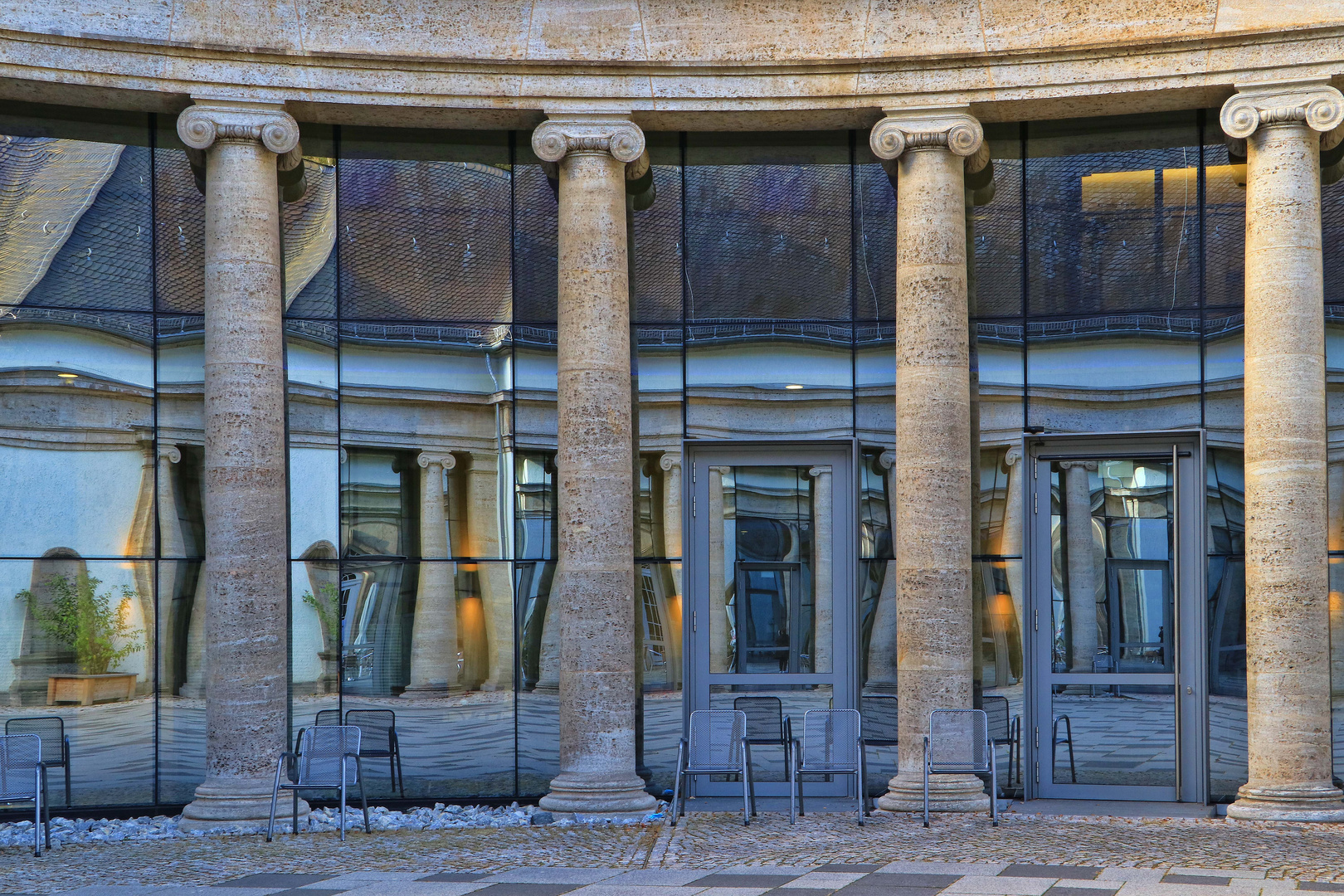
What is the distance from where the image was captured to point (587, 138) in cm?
1386

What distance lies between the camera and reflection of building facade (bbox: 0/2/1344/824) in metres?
13.3

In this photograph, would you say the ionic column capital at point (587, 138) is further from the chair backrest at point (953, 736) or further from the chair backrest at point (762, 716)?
the chair backrest at point (953, 736)

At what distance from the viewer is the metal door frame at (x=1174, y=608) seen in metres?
14.1

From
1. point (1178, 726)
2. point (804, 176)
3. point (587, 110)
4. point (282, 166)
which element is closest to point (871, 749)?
point (1178, 726)

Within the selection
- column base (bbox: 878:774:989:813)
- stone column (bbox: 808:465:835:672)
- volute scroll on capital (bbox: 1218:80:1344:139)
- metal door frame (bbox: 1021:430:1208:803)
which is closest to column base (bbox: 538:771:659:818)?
column base (bbox: 878:774:989:813)

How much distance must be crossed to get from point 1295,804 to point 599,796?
6.02m

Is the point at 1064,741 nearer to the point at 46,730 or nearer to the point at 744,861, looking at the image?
the point at 744,861

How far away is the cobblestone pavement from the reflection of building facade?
1.02 m

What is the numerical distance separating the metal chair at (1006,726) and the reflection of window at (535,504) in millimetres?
4595

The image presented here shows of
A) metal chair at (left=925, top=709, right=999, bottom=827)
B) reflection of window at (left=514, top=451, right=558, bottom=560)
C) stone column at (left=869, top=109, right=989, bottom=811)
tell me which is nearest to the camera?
metal chair at (left=925, top=709, right=999, bottom=827)

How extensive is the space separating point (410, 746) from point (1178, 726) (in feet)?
24.4

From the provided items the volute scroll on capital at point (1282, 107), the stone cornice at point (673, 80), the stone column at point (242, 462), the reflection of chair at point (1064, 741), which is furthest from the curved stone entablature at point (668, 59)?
the reflection of chair at point (1064, 741)

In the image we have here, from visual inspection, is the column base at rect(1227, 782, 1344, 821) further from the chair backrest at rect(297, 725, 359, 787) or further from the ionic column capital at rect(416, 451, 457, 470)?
the ionic column capital at rect(416, 451, 457, 470)

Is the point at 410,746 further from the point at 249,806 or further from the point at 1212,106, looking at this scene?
the point at 1212,106
